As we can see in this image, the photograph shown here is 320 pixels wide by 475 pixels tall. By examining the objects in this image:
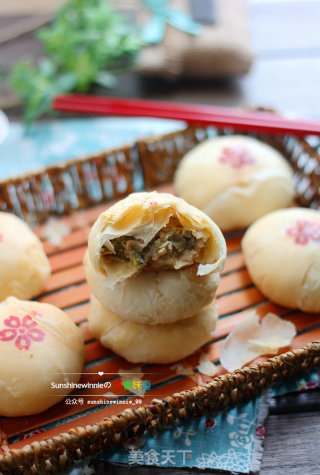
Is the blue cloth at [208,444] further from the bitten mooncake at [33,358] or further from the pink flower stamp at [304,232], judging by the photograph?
the pink flower stamp at [304,232]

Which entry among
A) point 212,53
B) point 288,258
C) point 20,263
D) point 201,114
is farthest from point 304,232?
point 212,53

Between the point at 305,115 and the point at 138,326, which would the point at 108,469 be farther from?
the point at 305,115

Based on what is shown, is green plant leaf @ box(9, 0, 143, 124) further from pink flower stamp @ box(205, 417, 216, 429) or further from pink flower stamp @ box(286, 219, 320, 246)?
pink flower stamp @ box(205, 417, 216, 429)

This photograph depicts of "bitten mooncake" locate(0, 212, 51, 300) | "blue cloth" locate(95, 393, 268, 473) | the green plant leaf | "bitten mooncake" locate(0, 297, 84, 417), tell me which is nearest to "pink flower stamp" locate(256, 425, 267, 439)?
"blue cloth" locate(95, 393, 268, 473)

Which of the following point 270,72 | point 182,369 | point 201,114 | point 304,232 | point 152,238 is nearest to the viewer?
point 152,238

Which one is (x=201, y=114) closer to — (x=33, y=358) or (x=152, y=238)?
(x=152, y=238)

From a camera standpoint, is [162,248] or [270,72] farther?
[270,72]
